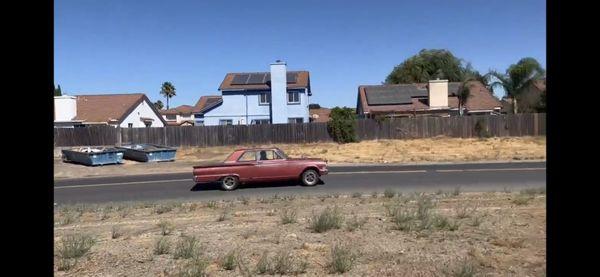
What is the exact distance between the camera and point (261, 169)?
704 inches

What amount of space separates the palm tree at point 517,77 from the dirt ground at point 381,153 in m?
8.44

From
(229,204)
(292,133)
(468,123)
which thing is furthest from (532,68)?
(229,204)

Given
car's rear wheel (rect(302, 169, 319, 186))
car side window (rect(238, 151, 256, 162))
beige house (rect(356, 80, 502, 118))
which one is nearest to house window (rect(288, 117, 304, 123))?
beige house (rect(356, 80, 502, 118))

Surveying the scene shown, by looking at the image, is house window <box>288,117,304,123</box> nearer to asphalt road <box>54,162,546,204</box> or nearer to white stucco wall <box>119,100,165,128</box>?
white stucco wall <box>119,100,165,128</box>

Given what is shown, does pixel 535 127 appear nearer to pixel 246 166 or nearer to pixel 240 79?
pixel 240 79

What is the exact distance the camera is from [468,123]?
1737 inches

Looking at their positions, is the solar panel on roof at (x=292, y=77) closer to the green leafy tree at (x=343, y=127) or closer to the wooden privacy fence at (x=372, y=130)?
the wooden privacy fence at (x=372, y=130)

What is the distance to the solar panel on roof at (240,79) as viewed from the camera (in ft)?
168

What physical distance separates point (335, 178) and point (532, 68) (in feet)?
116

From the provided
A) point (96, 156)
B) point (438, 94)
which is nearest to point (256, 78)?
point (438, 94)

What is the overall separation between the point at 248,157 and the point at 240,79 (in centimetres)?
3487

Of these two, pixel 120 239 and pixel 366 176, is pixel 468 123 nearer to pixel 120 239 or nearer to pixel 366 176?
pixel 366 176
